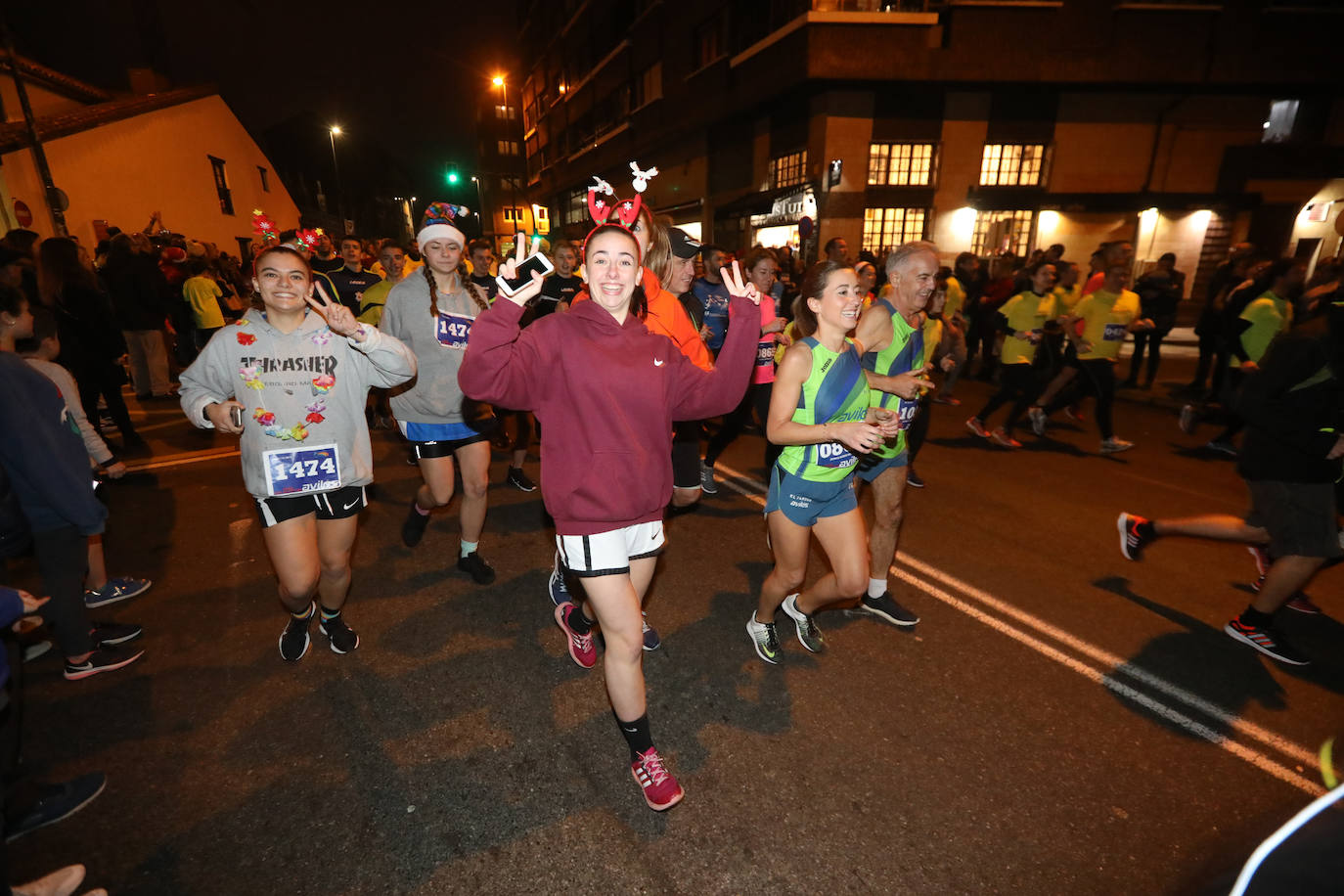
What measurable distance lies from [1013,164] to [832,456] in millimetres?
21881

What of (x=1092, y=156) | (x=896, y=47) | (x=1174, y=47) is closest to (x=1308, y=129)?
(x=1174, y=47)

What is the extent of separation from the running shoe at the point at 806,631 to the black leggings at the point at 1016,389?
18.4 feet

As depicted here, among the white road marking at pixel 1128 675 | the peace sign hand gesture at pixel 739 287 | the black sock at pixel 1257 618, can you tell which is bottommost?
the white road marking at pixel 1128 675

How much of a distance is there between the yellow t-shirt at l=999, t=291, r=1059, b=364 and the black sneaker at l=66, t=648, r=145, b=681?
896cm

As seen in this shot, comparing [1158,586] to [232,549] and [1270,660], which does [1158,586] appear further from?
[232,549]

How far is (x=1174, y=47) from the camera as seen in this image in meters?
18.6

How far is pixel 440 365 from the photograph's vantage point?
13.7 feet

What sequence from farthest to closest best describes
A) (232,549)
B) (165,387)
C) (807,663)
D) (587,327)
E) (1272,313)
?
(165,387) → (1272,313) → (232,549) → (807,663) → (587,327)

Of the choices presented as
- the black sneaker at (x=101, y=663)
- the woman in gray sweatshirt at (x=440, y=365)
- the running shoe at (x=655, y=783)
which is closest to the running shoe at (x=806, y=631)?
the running shoe at (x=655, y=783)

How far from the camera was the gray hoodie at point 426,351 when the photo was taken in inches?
162

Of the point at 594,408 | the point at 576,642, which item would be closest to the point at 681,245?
the point at 594,408

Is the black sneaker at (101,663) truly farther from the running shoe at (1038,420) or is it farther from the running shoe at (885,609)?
the running shoe at (1038,420)

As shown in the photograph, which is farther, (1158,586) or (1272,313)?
(1272,313)

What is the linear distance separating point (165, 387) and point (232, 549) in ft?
26.1
